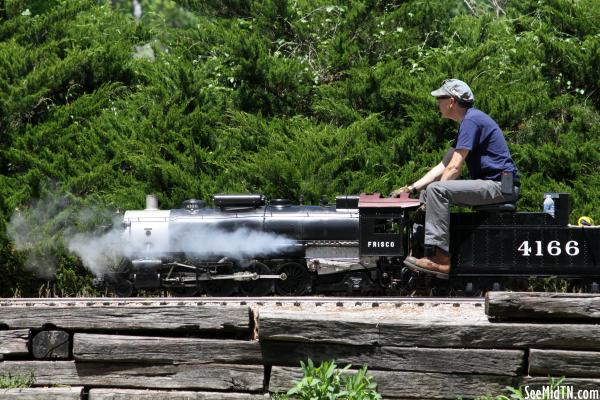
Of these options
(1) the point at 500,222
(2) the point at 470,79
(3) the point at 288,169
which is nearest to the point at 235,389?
(1) the point at 500,222

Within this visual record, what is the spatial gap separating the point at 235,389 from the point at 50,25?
7.78m

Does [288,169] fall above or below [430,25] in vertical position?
below

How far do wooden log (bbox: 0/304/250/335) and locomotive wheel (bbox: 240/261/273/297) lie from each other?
9.94 feet

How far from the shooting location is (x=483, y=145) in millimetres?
8617

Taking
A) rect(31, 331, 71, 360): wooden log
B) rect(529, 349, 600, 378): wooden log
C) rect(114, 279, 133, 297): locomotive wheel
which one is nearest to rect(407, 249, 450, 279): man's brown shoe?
rect(529, 349, 600, 378): wooden log

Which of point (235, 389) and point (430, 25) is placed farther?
point (430, 25)

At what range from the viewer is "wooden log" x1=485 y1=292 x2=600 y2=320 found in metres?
6.49

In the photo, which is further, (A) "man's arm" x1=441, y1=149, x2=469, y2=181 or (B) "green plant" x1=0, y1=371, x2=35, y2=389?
(A) "man's arm" x1=441, y1=149, x2=469, y2=181

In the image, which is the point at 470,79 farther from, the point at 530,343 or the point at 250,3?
the point at 530,343

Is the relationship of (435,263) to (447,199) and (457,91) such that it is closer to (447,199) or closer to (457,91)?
(447,199)

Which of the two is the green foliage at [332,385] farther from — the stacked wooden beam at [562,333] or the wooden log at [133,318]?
the stacked wooden beam at [562,333]

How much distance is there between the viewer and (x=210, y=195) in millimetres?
11008

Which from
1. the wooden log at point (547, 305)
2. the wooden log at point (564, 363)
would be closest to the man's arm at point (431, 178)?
the wooden log at point (547, 305)

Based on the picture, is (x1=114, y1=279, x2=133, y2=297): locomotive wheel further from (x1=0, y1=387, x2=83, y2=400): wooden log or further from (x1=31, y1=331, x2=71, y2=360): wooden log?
(x1=0, y1=387, x2=83, y2=400): wooden log
